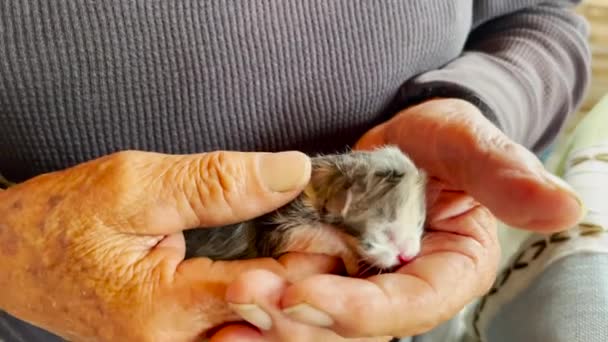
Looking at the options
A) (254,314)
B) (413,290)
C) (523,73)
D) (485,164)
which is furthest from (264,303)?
(523,73)

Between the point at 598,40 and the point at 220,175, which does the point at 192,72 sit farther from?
the point at 598,40

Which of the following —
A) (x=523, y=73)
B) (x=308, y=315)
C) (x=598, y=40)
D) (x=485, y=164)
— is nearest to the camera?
(x=308, y=315)

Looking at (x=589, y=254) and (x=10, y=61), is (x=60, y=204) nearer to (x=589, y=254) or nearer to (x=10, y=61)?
(x=10, y=61)

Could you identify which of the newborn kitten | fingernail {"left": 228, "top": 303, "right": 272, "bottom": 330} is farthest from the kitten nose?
fingernail {"left": 228, "top": 303, "right": 272, "bottom": 330}

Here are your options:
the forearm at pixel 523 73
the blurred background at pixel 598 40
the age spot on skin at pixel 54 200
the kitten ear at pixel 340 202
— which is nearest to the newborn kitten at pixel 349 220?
the kitten ear at pixel 340 202

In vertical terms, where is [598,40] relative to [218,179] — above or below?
below
